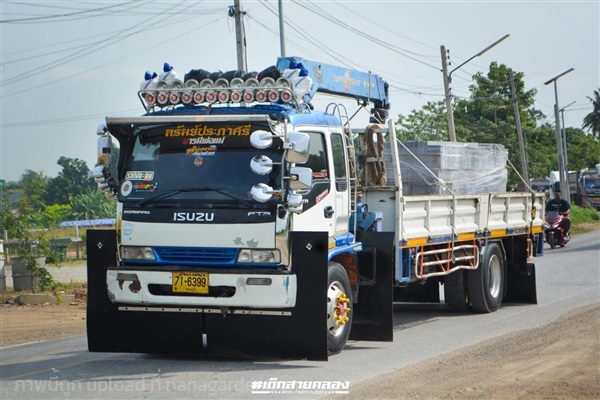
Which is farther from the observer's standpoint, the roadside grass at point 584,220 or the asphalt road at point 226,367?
the roadside grass at point 584,220

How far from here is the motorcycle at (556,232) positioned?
1120 inches

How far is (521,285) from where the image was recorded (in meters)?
Result: 15.5

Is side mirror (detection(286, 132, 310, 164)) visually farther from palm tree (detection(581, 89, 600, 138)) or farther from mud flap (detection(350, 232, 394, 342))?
palm tree (detection(581, 89, 600, 138))

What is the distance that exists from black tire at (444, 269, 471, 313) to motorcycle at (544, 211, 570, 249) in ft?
48.5

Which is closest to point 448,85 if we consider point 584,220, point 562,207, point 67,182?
point 562,207

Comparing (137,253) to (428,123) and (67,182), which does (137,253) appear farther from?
(67,182)

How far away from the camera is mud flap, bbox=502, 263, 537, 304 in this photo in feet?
50.5

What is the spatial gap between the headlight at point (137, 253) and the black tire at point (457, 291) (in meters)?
5.94

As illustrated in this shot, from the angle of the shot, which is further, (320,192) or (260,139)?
(320,192)

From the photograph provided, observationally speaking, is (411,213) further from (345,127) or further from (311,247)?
(311,247)

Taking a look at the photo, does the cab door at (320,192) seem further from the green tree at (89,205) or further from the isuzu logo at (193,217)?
the green tree at (89,205)

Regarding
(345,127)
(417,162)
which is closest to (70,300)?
(417,162)

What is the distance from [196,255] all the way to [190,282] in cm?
28

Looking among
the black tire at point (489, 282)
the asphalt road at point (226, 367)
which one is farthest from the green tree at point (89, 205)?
the asphalt road at point (226, 367)
